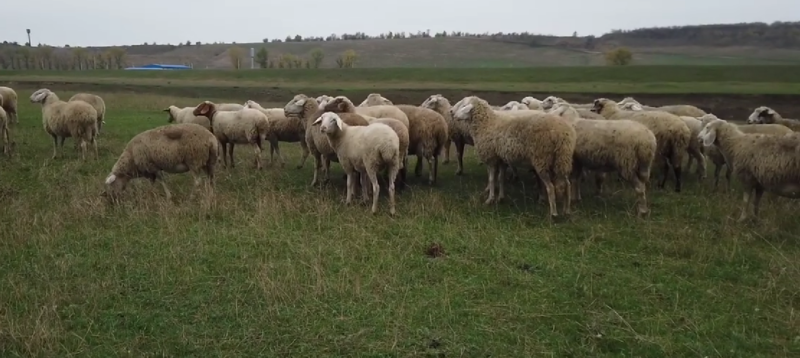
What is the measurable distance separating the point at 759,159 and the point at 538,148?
3646 millimetres

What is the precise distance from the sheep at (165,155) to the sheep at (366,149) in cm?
242

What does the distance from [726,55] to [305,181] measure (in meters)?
120

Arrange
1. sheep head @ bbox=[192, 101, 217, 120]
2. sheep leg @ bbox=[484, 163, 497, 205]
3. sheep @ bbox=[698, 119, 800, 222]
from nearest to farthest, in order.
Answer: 1. sheep @ bbox=[698, 119, 800, 222]
2. sheep leg @ bbox=[484, 163, 497, 205]
3. sheep head @ bbox=[192, 101, 217, 120]

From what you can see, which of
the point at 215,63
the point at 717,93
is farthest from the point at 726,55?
the point at 215,63

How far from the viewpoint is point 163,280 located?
7.46 m

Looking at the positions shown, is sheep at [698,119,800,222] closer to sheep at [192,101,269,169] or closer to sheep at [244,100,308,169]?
sheep at [244,100,308,169]

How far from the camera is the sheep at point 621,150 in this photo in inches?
420

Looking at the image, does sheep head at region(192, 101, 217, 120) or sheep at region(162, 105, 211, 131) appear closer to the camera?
sheep head at region(192, 101, 217, 120)

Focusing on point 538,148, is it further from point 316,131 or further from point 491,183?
point 316,131

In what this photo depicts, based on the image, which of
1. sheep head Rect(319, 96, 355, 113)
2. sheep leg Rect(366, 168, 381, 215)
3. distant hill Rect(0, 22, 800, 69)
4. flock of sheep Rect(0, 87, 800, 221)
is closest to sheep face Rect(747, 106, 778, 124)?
flock of sheep Rect(0, 87, 800, 221)

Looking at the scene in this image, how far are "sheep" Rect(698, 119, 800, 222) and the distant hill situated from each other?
9869 cm

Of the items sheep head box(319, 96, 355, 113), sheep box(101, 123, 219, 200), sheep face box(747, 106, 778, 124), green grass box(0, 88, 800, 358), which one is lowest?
green grass box(0, 88, 800, 358)

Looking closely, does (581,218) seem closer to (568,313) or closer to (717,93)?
(568,313)

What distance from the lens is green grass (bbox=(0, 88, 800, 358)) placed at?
603 cm
